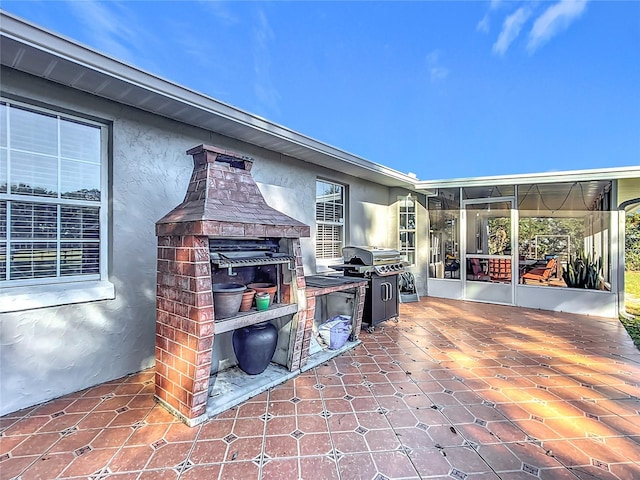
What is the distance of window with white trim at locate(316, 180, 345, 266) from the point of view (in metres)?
5.86

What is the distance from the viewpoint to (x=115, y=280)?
319cm

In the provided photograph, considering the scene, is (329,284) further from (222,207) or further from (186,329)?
(186,329)

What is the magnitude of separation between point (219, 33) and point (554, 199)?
14.1 metres

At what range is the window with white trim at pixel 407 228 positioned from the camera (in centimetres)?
766

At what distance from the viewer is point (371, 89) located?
754 inches

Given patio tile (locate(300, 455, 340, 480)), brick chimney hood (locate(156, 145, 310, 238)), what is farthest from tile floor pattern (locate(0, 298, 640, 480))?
brick chimney hood (locate(156, 145, 310, 238))

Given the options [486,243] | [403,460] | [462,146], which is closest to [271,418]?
[403,460]

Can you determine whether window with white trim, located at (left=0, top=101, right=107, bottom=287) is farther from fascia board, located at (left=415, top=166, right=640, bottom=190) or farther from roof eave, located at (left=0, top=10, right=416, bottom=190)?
fascia board, located at (left=415, top=166, right=640, bottom=190)

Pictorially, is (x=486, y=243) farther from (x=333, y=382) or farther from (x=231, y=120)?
(x=231, y=120)

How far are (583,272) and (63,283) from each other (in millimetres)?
8510

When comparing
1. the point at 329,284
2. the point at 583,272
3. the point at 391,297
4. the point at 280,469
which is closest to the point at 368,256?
the point at 391,297

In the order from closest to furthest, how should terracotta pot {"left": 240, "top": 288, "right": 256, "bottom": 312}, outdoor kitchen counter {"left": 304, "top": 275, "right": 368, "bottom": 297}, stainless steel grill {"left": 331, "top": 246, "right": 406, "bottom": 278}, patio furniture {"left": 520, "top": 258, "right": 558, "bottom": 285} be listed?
terracotta pot {"left": 240, "top": 288, "right": 256, "bottom": 312} < outdoor kitchen counter {"left": 304, "top": 275, "right": 368, "bottom": 297} < stainless steel grill {"left": 331, "top": 246, "right": 406, "bottom": 278} < patio furniture {"left": 520, "top": 258, "right": 558, "bottom": 285}

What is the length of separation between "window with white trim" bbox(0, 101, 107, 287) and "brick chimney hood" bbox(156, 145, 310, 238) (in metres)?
0.90

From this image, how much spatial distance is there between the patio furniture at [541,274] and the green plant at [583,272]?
0.67ft
